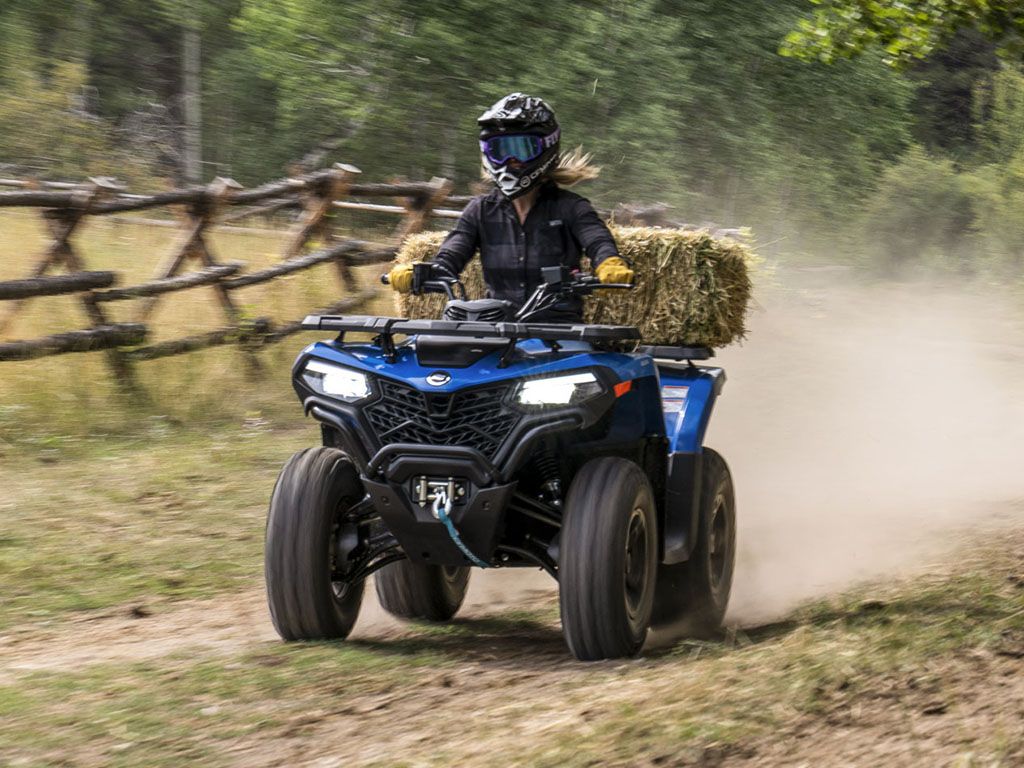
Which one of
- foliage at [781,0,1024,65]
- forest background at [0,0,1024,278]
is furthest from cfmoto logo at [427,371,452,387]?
forest background at [0,0,1024,278]

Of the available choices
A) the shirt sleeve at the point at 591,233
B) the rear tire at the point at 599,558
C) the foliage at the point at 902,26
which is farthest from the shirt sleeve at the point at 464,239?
the foliage at the point at 902,26

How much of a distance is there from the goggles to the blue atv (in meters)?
0.60

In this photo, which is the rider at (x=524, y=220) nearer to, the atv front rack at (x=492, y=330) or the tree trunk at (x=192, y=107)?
the atv front rack at (x=492, y=330)

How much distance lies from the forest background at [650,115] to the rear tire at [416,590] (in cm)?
2403

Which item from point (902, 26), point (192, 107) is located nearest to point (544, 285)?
point (902, 26)

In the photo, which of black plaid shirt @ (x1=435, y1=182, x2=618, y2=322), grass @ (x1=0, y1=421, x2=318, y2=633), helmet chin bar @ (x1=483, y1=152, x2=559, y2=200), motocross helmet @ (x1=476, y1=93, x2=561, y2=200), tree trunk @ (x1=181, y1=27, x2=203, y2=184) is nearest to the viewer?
motocross helmet @ (x1=476, y1=93, x2=561, y2=200)

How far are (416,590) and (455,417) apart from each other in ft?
4.74

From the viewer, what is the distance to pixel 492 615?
676cm

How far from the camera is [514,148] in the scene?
19.4 feet

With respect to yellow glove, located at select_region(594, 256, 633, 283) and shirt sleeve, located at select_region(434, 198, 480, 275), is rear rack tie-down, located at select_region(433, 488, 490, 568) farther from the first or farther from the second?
shirt sleeve, located at select_region(434, 198, 480, 275)

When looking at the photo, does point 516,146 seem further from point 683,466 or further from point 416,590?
point 416,590

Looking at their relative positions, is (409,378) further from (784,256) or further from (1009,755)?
(784,256)

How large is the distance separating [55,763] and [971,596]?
12.4 feet

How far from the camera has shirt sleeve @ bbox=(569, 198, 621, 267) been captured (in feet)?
19.6
